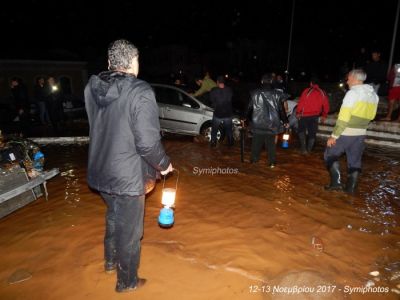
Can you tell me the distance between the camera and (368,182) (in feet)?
20.9

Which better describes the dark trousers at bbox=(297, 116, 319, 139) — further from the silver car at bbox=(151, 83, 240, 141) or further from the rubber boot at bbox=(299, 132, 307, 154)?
the silver car at bbox=(151, 83, 240, 141)

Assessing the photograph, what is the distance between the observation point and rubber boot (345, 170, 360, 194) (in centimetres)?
542

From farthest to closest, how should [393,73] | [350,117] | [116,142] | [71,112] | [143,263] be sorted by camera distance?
[71,112]
[393,73]
[350,117]
[143,263]
[116,142]

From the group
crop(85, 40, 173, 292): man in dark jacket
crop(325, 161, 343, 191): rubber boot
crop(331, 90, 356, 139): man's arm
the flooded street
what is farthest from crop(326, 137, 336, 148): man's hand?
crop(85, 40, 173, 292): man in dark jacket

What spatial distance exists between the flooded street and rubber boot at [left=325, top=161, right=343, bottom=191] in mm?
178

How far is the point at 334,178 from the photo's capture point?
563 centimetres

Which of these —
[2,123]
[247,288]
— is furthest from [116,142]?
[2,123]

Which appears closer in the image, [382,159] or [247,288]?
[247,288]

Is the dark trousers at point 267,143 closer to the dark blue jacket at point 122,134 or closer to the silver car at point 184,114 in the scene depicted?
the silver car at point 184,114

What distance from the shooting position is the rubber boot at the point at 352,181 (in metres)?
5.42

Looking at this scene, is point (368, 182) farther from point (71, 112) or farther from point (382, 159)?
point (71, 112)

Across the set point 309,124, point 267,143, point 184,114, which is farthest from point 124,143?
point 184,114

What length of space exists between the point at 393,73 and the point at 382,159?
3.21m

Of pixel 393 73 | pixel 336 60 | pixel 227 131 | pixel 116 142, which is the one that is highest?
pixel 336 60
